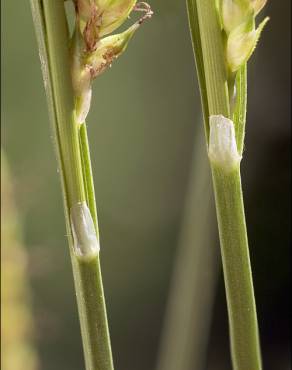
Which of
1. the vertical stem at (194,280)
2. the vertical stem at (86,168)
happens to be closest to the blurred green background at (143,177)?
the vertical stem at (194,280)

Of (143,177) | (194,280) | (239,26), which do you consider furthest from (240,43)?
(143,177)

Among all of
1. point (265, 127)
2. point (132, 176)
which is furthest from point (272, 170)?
point (132, 176)

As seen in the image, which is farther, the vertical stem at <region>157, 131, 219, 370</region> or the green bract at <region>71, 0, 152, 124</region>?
the vertical stem at <region>157, 131, 219, 370</region>

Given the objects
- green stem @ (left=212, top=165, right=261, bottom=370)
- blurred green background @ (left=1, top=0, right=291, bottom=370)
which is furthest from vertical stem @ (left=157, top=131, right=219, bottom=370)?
green stem @ (left=212, top=165, right=261, bottom=370)

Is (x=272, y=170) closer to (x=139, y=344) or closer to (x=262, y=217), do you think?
(x=262, y=217)

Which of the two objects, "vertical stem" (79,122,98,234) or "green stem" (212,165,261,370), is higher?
"vertical stem" (79,122,98,234)

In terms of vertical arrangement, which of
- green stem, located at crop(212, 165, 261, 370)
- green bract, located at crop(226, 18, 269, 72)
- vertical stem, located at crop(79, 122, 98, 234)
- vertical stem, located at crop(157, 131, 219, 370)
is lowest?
vertical stem, located at crop(157, 131, 219, 370)

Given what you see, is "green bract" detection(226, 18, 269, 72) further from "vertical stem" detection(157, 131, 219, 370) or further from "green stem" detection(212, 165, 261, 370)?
"vertical stem" detection(157, 131, 219, 370)
